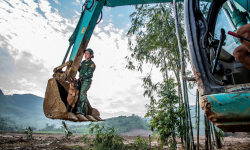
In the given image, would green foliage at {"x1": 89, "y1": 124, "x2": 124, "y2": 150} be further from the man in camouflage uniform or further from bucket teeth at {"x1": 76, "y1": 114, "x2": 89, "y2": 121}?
bucket teeth at {"x1": 76, "y1": 114, "x2": 89, "y2": 121}

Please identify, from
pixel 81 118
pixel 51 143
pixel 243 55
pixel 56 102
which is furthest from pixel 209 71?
pixel 51 143

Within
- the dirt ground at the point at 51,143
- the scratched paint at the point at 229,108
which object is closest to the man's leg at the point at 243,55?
the scratched paint at the point at 229,108

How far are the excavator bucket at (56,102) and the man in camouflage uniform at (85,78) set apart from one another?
A: 157mm

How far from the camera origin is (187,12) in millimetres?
1511

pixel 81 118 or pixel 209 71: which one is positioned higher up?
pixel 209 71

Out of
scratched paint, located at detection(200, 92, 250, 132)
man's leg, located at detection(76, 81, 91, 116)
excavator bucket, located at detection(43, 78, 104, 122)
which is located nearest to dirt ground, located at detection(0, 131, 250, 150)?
scratched paint, located at detection(200, 92, 250, 132)

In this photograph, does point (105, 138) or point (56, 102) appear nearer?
point (56, 102)

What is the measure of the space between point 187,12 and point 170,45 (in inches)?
187

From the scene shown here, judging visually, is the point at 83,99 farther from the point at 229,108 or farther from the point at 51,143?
the point at 51,143

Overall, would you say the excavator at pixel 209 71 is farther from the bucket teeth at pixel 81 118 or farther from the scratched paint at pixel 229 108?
the bucket teeth at pixel 81 118

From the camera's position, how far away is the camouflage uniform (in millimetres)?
2461

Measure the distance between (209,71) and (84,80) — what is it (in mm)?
2023

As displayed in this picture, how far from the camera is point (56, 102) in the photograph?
2205mm

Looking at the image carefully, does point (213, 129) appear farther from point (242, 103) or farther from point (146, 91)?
point (242, 103)
